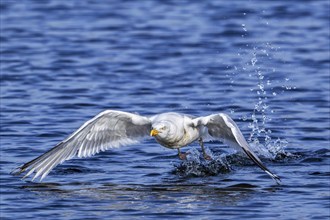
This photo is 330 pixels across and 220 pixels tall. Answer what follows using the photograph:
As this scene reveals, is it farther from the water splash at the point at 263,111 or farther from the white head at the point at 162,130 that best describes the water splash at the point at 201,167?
the white head at the point at 162,130

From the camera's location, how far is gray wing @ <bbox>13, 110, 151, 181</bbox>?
478 inches

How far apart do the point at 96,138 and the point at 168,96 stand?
196 inches

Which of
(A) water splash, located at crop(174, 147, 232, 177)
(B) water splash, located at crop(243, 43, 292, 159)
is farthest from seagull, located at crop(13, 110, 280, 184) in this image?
(B) water splash, located at crop(243, 43, 292, 159)

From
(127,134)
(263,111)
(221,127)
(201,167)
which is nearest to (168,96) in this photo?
(263,111)

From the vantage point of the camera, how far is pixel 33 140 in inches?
576

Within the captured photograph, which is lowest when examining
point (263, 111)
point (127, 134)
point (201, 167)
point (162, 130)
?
point (201, 167)

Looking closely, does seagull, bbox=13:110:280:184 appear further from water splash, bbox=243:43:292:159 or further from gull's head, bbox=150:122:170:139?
water splash, bbox=243:43:292:159

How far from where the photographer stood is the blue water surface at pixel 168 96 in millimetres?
11695

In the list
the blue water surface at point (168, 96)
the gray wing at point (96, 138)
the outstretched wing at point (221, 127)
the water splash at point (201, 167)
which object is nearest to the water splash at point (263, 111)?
the blue water surface at point (168, 96)

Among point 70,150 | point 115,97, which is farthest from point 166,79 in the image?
point 70,150

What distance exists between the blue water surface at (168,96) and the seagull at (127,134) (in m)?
0.32

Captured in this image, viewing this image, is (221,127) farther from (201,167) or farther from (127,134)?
(127,134)

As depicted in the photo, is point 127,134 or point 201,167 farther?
point 201,167

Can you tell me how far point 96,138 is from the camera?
12.7m
